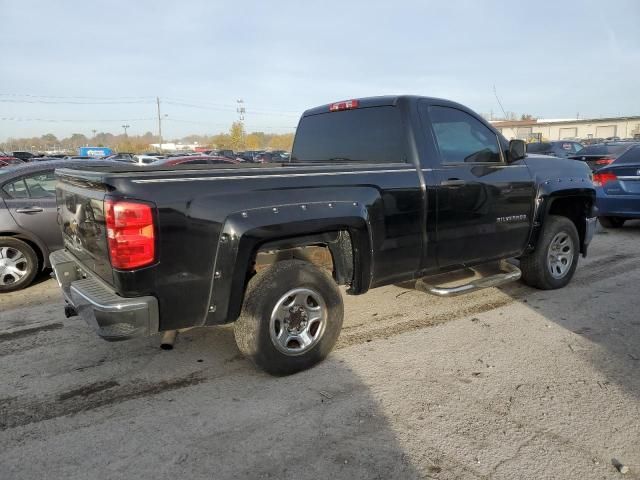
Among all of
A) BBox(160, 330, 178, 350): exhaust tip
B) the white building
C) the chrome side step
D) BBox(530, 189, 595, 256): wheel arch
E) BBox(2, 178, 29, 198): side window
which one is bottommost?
BBox(160, 330, 178, 350): exhaust tip

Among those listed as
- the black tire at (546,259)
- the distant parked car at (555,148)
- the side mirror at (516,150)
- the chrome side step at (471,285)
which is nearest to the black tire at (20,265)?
the chrome side step at (471,285)

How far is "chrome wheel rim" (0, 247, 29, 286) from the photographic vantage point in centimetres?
564

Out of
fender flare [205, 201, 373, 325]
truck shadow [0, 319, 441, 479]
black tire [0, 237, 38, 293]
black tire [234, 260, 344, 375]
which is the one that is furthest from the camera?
black tire [0, 237, 38, 293]

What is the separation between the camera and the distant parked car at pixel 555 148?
1864 centimetres

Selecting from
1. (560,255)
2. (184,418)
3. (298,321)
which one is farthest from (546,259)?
(184,418)

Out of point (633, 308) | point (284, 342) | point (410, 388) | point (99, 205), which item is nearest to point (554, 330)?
point (633, 308)

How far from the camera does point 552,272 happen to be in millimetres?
5547

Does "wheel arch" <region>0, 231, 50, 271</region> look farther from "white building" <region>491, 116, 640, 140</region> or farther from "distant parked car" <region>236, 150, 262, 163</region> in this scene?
"white building" <region>491, 116, 640, 140</region>

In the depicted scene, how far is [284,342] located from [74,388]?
1.52 m

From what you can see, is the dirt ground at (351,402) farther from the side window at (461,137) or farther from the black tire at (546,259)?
the side window at (461,137)

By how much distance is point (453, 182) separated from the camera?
4.21 meters

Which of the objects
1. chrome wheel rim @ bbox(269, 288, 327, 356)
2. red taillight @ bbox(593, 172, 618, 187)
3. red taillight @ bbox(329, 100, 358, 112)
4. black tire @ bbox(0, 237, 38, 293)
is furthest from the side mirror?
black tire @ bbox(0, 237, 38, 293)

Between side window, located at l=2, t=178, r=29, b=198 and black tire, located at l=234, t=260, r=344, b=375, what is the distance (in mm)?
4082

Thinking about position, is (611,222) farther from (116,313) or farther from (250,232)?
(116,313)
